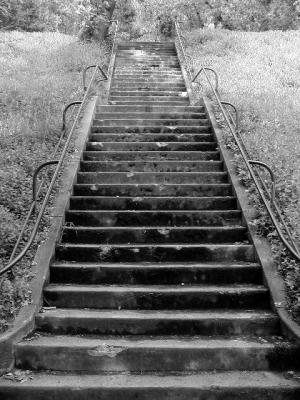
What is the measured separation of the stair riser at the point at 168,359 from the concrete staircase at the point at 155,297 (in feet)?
0.04

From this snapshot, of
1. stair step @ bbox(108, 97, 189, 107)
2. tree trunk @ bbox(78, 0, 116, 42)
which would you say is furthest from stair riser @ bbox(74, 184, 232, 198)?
tree trunk @ bbox(78, 0, 116, 42)

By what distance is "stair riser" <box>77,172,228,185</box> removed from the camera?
8.75 metres

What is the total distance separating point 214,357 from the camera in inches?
206

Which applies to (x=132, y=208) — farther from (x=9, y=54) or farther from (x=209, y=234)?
(x=9, y=54)

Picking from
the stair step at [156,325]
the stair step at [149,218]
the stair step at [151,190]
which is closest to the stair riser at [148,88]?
the stair step at [151,190]

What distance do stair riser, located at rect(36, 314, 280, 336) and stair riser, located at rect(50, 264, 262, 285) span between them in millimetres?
815

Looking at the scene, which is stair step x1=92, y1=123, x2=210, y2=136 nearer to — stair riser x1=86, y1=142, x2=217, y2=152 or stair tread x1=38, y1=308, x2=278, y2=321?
stair riser x1=86, y1=142, x2=217, y2=152

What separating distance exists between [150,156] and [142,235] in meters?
2.80

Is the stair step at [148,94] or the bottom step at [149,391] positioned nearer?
the bottom step at [149,391]

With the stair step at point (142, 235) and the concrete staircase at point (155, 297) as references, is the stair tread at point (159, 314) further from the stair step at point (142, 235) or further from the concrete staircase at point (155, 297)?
the stair step at point (142, 235)

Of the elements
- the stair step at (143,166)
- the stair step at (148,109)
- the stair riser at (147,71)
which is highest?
the stair riser at (147,71)

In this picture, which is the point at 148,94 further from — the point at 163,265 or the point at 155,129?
the point at 163,265

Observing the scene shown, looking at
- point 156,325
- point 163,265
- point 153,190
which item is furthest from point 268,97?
point 156,325

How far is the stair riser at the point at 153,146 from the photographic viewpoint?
998cm
